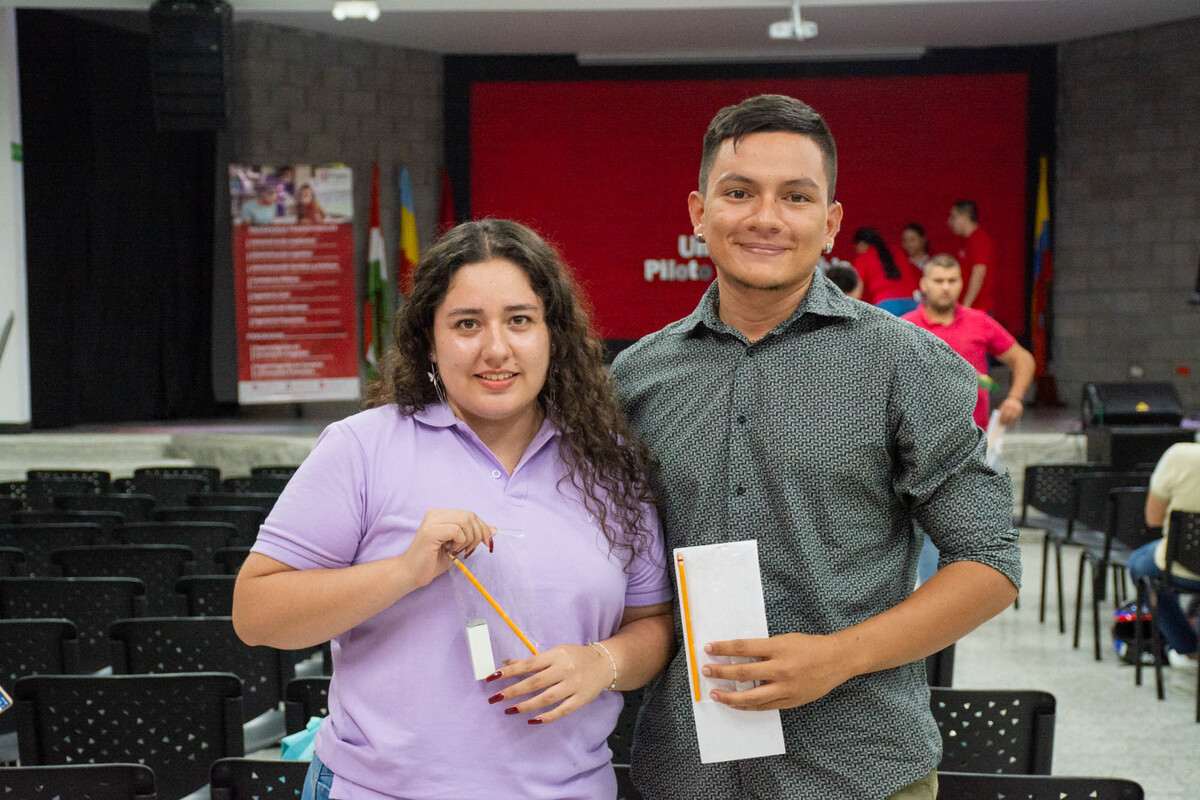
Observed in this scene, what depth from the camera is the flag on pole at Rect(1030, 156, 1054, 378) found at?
1348 cm

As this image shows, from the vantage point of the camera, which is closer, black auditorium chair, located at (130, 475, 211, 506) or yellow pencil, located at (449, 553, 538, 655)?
yellow pencil, located at (449, 553, 538, 655)

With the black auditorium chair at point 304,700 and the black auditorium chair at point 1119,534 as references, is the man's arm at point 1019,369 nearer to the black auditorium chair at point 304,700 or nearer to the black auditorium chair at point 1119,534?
the black auditorium chair at point 1119,534

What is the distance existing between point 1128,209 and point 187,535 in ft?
35.8

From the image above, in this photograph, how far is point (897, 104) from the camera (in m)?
13.7

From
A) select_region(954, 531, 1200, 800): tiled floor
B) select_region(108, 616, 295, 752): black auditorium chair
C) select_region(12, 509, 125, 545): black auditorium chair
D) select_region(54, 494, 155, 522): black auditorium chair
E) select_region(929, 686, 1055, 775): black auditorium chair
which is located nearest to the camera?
select_region(929, 686, 1055, 775): black auditorium chair

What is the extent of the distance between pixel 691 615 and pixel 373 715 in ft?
1.33

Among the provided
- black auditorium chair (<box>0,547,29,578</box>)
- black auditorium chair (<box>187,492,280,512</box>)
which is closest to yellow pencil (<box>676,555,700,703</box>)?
black auditorium chair (<box>0,547,29,578</box>)

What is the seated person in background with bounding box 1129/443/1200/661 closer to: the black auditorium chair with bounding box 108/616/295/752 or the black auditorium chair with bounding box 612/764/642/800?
the black auditorium chair with bounding box 108/616/295/752

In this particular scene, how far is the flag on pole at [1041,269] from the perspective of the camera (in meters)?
13.5

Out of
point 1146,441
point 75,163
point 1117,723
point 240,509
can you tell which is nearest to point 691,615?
point 1117,723

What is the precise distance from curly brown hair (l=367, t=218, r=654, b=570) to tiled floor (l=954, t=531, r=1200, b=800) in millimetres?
3141

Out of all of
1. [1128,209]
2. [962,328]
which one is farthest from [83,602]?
[1128,209]

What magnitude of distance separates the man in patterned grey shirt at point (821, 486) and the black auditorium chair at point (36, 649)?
2.27 m

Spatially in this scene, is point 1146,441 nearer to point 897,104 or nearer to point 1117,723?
point 1117,723
